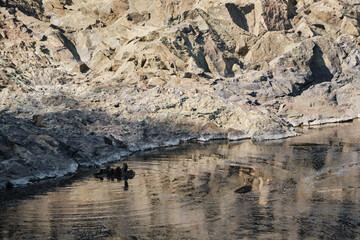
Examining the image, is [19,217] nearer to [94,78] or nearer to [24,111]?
[24,111]

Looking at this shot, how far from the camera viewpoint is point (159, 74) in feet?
155

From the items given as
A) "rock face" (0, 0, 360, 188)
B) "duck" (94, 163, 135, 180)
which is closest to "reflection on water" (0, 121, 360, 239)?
"duck" (94, 163, 135, 180)

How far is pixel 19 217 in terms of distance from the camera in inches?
673

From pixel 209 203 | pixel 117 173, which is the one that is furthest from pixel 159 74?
pixel 209 203

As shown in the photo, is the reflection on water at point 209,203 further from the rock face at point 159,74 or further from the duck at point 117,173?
the rock face at point 159,74

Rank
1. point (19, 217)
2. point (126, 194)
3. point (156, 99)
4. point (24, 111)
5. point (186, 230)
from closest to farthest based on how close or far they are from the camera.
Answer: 1. point (186, 230)
2. point (19, 217)
3. point (126, 194)
4. point (24, 111)
5. point (156, 99)

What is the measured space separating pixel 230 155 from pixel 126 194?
11898 millimetres

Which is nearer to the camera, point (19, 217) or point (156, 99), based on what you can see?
point (19, 217)

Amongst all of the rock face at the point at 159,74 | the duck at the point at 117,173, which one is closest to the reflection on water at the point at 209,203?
the duck at the point at 117,173

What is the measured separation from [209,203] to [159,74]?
29911mm

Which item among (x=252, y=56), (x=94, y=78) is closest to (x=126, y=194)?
(x=94, y=78)

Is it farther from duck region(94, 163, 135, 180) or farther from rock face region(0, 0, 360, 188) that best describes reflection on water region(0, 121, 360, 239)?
rock face region(0, 0, 360, 188)

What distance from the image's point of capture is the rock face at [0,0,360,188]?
33812 millimetres

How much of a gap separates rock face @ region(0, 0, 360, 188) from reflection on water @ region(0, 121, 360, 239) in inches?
207
